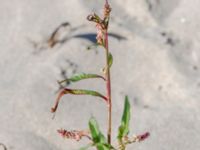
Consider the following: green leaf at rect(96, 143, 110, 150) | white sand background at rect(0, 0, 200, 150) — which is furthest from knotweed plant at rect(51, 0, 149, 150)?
white sand background at rect(0, 0, 200, 150)

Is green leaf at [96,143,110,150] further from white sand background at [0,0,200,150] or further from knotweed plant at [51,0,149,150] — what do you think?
white sand background at [0,0,200,150]

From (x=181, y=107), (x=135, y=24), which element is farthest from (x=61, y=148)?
(x=135, y=24)

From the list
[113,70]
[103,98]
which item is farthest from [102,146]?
[113,70]

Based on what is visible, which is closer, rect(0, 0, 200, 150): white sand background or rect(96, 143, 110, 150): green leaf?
rect(96, 143, 110, 150): green leaf

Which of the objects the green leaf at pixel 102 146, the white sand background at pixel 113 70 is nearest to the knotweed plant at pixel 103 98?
the green leaf at pixel 102 146

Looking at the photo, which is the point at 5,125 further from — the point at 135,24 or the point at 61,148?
the point at 135,24

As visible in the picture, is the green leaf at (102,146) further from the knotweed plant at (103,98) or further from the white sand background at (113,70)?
the white sand background at (113,70)

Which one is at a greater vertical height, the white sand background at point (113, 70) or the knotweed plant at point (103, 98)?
the white sand background at point (113, 70)

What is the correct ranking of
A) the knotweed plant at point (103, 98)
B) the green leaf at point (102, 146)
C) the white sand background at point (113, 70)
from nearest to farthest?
the knotweed plant at point (103, 98) → the green leaf at point (102, 146) → the white sand background at point (113, 70)
